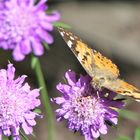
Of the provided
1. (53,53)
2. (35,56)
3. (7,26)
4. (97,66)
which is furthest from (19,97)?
(53,53)

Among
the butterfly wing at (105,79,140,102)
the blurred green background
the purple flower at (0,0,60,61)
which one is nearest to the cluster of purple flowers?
the purple flower at (0,0,60,61)

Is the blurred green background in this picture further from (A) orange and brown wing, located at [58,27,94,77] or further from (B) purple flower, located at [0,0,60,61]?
(A) orange and brown wing, located at [58,27,94,77]

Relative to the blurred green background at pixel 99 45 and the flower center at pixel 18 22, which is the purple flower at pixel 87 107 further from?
the blurred green background at pixel 99 45

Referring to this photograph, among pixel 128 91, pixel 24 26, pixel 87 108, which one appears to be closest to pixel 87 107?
pixel 87 108

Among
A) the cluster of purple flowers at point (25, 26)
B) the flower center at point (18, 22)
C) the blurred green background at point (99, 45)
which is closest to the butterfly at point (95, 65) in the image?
the cluster of purple flowers at point (25, 26)

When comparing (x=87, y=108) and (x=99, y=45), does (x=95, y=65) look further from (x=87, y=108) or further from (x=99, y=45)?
(x=99, y=45)
